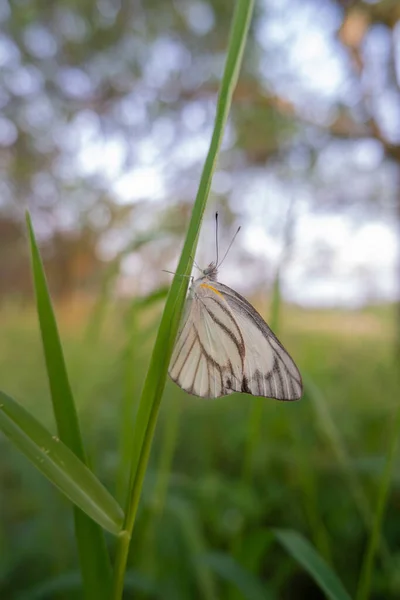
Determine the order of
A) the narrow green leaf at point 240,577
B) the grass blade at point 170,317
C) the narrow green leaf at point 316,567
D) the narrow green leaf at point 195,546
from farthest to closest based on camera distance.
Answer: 1. the narrow green leaf at point 195,546
2. the narrow green leaf at point 240,577
3. the narrow green leaf at point 316,567
4. the grass blade at point 170,317

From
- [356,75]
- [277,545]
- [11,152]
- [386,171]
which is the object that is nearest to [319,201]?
[386,171]

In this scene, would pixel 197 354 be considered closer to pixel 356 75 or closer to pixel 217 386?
pixel 217 386

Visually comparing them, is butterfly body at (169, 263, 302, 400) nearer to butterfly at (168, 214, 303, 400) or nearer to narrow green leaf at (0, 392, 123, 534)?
butterfly at (168, 214, 303, 400)

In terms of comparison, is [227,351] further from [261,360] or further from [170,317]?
[170,317]

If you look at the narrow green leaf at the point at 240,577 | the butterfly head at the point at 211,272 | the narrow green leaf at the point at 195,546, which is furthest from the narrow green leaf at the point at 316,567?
the butterfly head at the point at 211,272

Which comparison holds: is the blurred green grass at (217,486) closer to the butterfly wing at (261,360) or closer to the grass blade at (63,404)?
the butterfly wing at (261,360)

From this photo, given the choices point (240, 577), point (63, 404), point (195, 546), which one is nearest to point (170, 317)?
point (63, 404)
